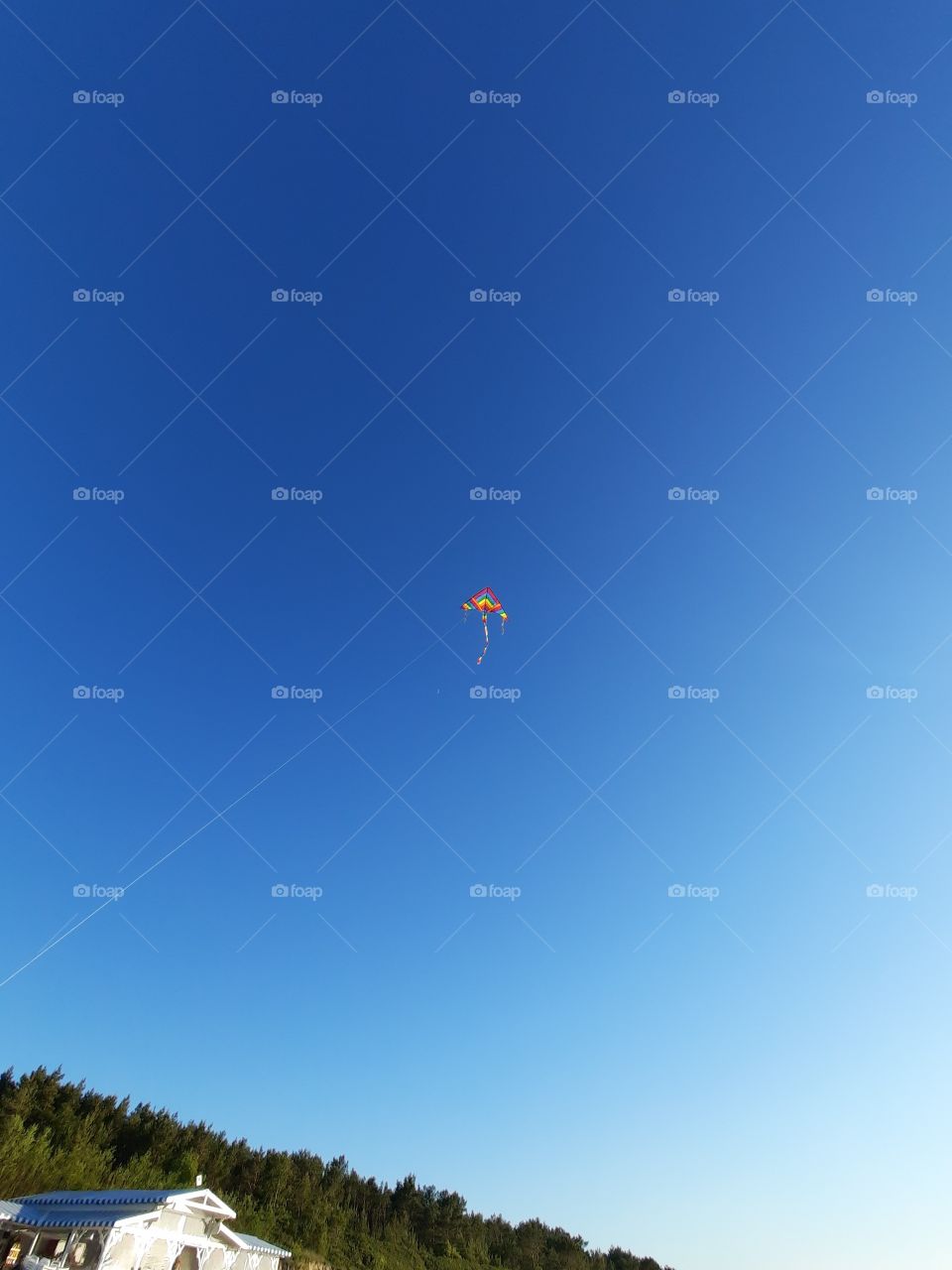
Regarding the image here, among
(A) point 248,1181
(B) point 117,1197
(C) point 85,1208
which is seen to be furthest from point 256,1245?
(A) point 248,1181

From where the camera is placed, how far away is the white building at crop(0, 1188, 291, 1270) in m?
27.7

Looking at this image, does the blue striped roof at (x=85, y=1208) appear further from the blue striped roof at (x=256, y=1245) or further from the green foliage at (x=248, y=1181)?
the green foliage at (x=248, y=1181)

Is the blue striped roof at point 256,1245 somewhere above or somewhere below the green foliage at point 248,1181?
above

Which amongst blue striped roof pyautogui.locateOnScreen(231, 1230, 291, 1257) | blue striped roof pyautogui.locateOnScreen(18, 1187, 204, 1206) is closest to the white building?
blue striped roof pyautogui.locateOnScreen(18, 1187, 204, 1206)

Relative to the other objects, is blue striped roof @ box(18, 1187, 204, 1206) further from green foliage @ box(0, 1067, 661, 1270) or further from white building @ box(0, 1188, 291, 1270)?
green foliage @ box(0, 1067, 661, 1270)

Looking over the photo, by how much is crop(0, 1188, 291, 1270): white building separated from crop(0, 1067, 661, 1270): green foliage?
1853cm

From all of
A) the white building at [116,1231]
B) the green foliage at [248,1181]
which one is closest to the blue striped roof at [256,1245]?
the white building at [116,1231]

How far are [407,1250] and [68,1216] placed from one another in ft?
206

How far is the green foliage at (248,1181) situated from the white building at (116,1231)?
60.8 feet

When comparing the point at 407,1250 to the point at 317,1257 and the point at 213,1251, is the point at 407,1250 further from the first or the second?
the point at 213,1251

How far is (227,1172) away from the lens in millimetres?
72250

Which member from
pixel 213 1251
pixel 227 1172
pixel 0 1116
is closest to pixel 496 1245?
pixel 227 1172

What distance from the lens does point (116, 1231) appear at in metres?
27.5

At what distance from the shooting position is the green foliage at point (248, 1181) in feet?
174
